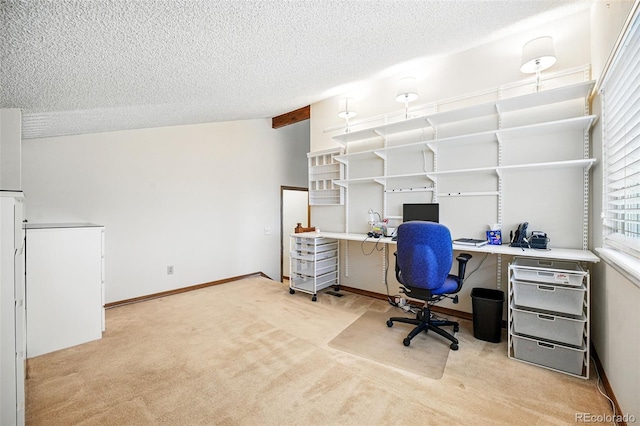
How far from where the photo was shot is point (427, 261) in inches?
90.5

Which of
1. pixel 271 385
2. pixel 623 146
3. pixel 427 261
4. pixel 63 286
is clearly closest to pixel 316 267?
pixel 427 261

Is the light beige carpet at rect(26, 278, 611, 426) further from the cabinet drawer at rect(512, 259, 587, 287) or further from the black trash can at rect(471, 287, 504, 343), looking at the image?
the cabinet drawer at rect(512, 259, 587, 287)

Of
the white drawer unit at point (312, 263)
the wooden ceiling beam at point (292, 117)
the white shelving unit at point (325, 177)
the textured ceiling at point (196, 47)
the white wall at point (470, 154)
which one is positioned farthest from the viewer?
the wooden ceiling beam at point (292, 117)

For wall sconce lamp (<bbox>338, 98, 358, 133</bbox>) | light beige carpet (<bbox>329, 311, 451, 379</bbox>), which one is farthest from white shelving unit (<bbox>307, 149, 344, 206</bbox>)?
light beige carpet (<bbox>329, 311, 451, 379</bbox>)

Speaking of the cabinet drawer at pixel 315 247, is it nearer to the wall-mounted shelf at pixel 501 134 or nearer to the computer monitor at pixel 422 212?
the computer monitor at pixel 422 212

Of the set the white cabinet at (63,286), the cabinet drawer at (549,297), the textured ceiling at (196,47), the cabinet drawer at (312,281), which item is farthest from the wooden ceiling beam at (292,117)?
the cabinet drawer at (549,297)

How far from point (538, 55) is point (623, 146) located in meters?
1.24

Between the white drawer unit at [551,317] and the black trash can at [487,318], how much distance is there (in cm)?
19

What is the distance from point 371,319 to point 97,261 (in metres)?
2.71

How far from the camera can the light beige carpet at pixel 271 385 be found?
1.56 meters

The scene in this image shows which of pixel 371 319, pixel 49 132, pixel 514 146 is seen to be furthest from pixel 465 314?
pixel 49 132

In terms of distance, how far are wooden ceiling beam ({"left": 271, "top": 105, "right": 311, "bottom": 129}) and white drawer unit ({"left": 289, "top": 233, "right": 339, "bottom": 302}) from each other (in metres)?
2.10

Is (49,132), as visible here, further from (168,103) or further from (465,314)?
(465,314)

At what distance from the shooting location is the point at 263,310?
3.24m
